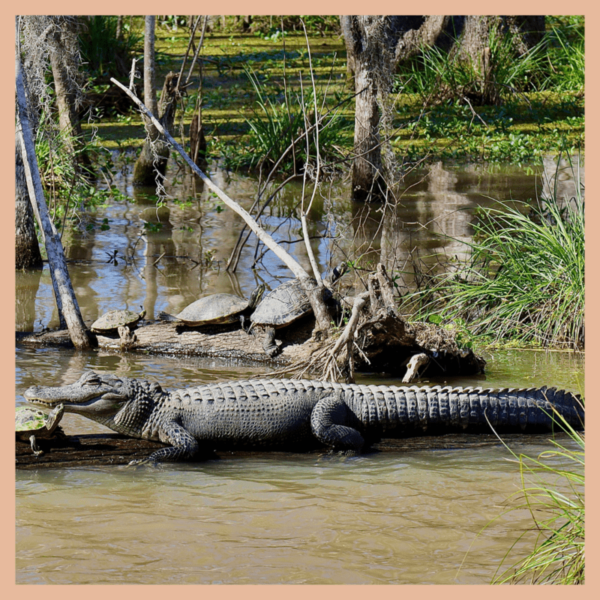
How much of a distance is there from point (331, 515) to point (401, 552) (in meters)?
0.51

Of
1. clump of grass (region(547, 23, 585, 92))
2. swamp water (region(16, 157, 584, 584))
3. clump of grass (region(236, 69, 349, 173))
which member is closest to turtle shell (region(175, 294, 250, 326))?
swamp water (region(16, 157, 584, 584))

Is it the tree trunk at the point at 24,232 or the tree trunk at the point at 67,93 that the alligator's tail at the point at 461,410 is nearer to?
the tree trunk at the point at 24,232

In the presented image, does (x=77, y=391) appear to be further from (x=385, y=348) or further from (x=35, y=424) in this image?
(x=385, y=348)

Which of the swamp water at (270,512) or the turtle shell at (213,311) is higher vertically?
the turtle shell at (213,311)

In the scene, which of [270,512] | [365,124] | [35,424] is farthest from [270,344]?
[365,124]

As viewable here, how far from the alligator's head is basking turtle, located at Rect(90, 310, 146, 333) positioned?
2.13m

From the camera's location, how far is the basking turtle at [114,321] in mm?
7164

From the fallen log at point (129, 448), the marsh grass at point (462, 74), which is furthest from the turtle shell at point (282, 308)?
the marsh grass at point (462, 74)

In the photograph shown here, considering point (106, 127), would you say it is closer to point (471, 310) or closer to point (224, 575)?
point (471, 310)

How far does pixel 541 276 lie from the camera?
7.38 m

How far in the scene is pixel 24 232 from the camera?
29.6 feet

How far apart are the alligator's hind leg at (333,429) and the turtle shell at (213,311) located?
231 cm

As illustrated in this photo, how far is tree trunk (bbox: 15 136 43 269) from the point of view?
856 centimetres

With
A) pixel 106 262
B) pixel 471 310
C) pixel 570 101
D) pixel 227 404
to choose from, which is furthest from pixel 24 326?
pixel 570 101
